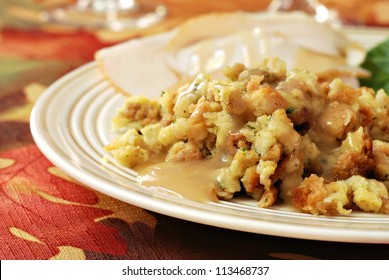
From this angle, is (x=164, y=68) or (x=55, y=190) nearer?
(x=55, y=190)

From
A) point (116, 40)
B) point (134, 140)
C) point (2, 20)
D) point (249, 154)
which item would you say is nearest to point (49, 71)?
point (116, 40)

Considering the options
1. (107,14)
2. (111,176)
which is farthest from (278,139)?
(107,14)

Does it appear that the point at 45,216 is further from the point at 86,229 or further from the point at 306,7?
the point at 306,7

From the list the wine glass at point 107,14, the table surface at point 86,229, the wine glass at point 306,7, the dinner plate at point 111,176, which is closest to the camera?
the dinner plate at point 111,176

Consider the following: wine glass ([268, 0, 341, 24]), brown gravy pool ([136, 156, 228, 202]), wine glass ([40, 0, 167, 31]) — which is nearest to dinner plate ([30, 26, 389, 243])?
brown gravy pool ([136, 156, 228, 202])

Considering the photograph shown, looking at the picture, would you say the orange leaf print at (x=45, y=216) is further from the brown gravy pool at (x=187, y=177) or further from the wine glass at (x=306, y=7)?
the wine glass at (x=306, y=7)

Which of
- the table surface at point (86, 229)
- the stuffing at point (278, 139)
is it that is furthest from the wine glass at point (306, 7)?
the stuffing at point (278, 139)

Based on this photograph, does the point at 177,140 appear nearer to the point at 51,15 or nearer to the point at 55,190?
the point at 55,190
